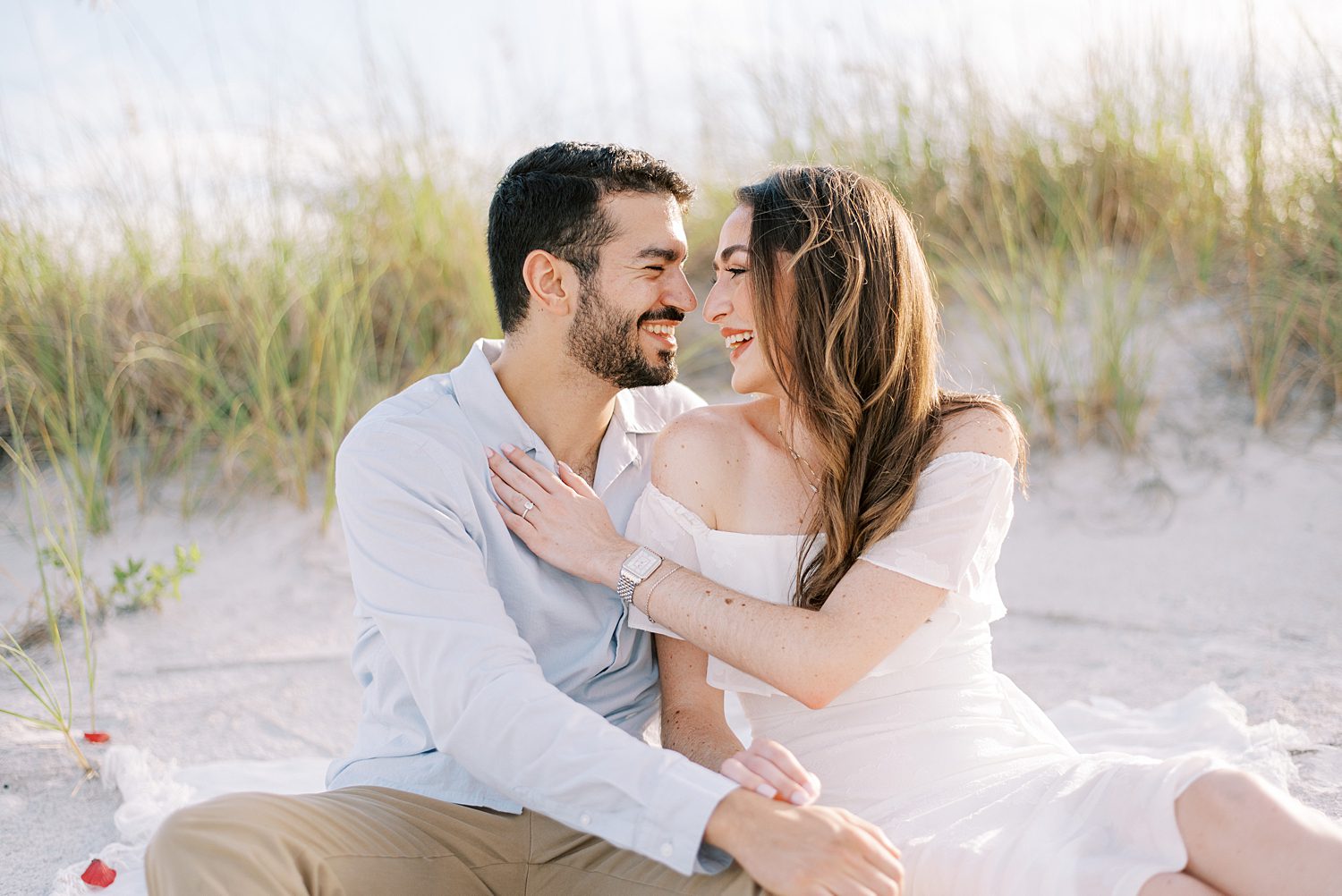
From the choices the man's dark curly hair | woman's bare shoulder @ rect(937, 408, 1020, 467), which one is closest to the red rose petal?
the man's dark curly hair

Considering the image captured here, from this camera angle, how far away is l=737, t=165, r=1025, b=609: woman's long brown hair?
8.27ft

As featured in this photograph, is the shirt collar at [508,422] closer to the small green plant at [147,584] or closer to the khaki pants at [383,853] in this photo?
the khaki pants at [383,853]

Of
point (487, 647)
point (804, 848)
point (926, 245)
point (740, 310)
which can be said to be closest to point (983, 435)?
point (740, 310)

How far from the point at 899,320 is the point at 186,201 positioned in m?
4.30

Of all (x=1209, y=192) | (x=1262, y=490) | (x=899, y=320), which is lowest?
(x=1262, y=490)

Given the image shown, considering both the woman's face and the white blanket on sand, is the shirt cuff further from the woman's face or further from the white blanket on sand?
the white blanket on sand

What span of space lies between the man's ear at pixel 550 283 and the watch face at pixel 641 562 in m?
0.68

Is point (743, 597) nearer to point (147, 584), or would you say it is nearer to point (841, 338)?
point (841, 338)

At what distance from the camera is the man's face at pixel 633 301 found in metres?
2.80

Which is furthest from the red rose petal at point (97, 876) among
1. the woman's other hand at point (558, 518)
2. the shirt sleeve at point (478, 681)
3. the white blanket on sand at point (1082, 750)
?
the woman's other hand at point (558, 518)

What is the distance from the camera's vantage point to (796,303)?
8.39 ft

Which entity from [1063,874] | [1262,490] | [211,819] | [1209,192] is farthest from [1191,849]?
[1209,192]

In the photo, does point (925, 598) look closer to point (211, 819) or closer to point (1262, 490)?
point (211, 819)

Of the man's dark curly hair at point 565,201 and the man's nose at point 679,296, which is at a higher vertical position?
the man's dark curly hair at point 565,201
